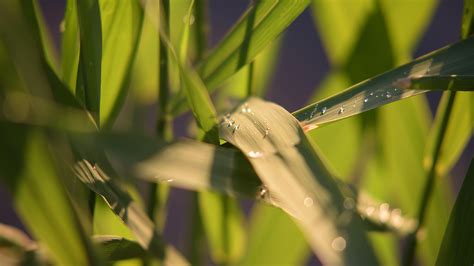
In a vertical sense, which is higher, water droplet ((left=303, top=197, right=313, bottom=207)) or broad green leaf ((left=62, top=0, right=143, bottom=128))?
broad green leaf ((left=62, top=0, right=143, bottom=128))

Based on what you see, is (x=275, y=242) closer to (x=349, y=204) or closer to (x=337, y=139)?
(x=337, y=139)

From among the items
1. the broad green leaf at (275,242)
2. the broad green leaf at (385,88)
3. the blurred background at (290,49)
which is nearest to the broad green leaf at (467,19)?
the broad green leaf at (385,88)

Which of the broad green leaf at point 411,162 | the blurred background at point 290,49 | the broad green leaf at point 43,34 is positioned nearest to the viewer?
the broad green leaf at point 43,34

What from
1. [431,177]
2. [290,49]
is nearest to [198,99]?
[431,177]

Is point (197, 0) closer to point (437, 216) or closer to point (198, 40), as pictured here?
point (198, 40)

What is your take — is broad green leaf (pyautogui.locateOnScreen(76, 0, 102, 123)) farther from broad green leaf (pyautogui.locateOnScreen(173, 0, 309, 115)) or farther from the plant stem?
the plant stem

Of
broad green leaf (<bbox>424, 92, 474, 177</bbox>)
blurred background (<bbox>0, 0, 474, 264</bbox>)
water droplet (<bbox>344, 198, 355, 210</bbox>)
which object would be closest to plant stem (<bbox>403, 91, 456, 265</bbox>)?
broad green leaf (<bbox>424, 92, 474, 177</bbox>)

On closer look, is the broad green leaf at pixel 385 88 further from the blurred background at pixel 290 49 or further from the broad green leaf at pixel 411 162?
the blurred background at pixel 290 49
